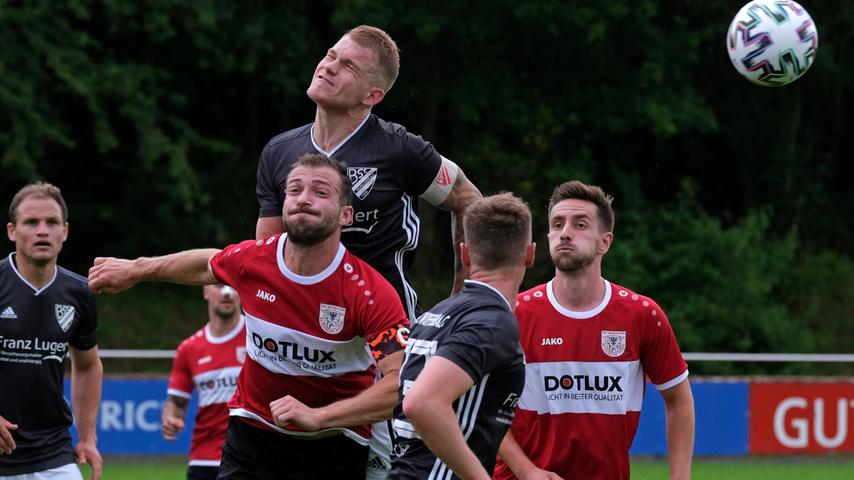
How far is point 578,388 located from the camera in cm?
597

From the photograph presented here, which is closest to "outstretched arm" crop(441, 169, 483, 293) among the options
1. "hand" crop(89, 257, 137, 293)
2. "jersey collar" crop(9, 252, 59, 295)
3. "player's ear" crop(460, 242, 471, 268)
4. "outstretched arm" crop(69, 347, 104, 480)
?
"player's ear" crop(460, 242, 471, 268)

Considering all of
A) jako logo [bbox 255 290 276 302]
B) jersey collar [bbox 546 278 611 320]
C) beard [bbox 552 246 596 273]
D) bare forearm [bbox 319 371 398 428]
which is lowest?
bare forearm [bbox 319 371 398 428]

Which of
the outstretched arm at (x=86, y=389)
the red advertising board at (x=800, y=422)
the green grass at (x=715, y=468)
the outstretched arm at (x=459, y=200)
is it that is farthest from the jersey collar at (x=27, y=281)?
the red advertising board at (x=800, y=422)

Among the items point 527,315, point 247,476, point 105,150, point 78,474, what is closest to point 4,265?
point 78,474

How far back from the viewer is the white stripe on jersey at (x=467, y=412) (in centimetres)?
457

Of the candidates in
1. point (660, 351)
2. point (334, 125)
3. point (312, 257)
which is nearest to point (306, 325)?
point (312, 257)

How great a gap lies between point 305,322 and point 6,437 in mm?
2369

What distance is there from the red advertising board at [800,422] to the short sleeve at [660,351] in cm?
1030

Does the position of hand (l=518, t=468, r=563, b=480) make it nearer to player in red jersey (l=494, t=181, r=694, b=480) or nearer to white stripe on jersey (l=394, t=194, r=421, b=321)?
player in red jersey (l=494, t=181, r=694, b=480)

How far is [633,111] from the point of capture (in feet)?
77.1

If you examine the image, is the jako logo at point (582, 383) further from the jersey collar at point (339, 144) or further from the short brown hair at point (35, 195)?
the short brown hair at point (35, 195)

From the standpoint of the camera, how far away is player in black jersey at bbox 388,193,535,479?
4395 millimetres

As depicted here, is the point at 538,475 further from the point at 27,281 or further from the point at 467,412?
the point at 27,281

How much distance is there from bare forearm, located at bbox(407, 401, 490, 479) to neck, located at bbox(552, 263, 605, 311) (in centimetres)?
181
